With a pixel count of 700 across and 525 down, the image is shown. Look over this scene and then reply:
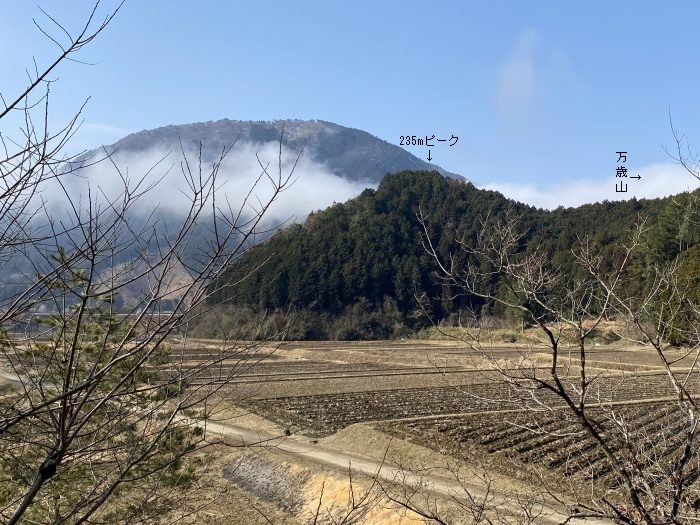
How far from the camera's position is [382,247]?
80.2 meters

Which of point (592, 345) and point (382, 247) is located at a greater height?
point (382, 247)

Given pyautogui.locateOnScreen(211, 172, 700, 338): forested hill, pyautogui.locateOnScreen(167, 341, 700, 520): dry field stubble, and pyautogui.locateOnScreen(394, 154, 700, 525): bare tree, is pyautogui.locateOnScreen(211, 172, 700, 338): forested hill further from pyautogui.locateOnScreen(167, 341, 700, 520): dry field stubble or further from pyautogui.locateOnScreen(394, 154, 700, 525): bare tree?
pyautogui.locateOnScreen(394, 154, 700, 525): bare tree

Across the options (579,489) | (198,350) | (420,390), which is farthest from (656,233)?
(198,350)

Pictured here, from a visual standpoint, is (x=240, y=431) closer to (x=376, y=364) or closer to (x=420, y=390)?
(x=420, y=390)

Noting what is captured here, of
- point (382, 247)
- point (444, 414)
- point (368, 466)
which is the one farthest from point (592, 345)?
point (382, 247)

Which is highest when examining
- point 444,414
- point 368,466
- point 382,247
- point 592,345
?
point 382,247

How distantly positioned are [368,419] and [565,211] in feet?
258

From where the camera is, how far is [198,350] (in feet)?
13.8

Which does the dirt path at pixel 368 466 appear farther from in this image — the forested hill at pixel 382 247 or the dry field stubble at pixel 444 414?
the forested hill at pixel 382 247

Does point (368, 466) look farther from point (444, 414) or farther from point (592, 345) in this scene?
point (592, 345)

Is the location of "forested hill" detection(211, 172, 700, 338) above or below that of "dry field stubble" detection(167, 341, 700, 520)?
above

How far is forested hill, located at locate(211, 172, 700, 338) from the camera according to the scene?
7188cm

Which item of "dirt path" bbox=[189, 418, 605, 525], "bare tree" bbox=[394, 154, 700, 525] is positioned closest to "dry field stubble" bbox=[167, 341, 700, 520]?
"bare tree" bbox=[394, 154, 700, 525]

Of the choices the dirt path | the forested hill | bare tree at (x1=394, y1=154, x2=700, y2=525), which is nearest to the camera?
bare tree at (x1=394, y1=154, x2=700, y2=525)
